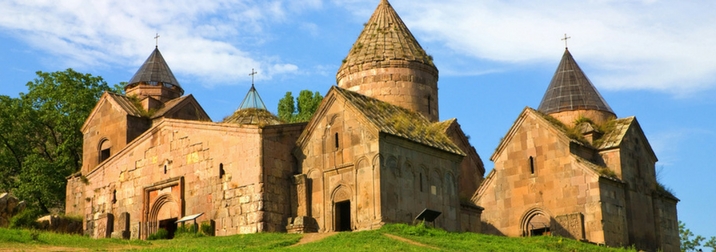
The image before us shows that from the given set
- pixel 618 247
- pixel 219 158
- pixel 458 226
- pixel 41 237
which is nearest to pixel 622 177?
pixel 618 247

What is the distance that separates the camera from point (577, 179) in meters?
31.5

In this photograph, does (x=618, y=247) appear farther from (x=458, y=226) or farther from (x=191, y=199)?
(x=191, y=199)

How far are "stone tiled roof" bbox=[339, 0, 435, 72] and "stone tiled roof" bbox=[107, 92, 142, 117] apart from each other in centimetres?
785

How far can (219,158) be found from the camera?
29.6 meters

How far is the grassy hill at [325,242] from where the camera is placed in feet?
75.5

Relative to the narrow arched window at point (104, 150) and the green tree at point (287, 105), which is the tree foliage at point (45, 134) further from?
the green tree at point (287, 105)

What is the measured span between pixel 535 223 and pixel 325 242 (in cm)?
1028

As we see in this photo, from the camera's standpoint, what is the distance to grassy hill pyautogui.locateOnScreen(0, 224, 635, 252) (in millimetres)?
23000

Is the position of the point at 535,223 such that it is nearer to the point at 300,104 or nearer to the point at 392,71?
the point at 392,71

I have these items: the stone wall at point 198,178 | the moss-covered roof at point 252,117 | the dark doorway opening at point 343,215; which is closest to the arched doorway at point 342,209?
the dark doorway opening at point 343,215

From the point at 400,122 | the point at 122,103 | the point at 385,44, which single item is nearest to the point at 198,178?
the point at 400,122

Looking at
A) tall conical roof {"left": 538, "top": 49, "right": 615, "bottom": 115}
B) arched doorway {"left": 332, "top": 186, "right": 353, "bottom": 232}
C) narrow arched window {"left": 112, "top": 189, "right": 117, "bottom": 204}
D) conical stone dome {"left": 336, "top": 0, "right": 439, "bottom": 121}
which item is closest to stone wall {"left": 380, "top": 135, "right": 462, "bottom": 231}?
arched doorway {"left": 332, "top": 186, "right": 353, "bottom": 232}

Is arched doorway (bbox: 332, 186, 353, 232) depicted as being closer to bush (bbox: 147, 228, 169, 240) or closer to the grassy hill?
the grassy hill

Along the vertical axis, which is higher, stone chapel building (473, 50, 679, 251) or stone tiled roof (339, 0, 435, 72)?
stone tiled roof (339, 0, 435, 72)
